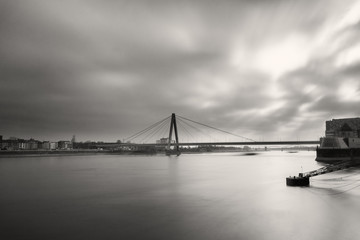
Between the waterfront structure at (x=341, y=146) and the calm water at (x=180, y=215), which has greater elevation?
the waterfront structure at (x=341, y=146)

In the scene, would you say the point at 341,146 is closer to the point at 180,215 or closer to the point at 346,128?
the point at 346,128

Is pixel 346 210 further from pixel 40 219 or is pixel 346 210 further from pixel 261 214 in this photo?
pixel 40 219

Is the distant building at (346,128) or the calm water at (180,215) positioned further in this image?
the distant building at (346,128)

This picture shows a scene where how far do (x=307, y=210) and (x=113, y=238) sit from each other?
1281 cm

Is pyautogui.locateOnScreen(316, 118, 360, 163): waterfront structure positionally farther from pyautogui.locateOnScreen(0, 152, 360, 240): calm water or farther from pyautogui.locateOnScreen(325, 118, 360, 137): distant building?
pyautogui.locateOnScreen(0, 152, 360, 240): calm water

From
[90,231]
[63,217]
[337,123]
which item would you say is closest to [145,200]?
[63,217]

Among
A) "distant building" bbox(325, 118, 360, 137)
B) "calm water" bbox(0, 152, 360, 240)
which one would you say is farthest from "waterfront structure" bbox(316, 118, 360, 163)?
"calm water" bbox(0, 152, 360, 240)

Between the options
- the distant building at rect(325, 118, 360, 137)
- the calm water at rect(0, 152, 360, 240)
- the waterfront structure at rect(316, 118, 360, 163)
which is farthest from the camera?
the distant building at rect(325, 118, 360, 137)

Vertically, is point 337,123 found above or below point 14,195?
above

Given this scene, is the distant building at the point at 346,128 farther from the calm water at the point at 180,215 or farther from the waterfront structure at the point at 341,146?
the calm water at the point at 180,215

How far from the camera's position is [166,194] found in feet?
83.6

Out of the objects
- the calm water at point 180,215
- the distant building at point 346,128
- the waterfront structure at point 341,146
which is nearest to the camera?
the calm water at point 180,215

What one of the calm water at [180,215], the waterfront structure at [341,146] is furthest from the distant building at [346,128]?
the calm water at [180,215]

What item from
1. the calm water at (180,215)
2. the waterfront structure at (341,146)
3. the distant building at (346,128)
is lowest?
the calm water at (180,215)
